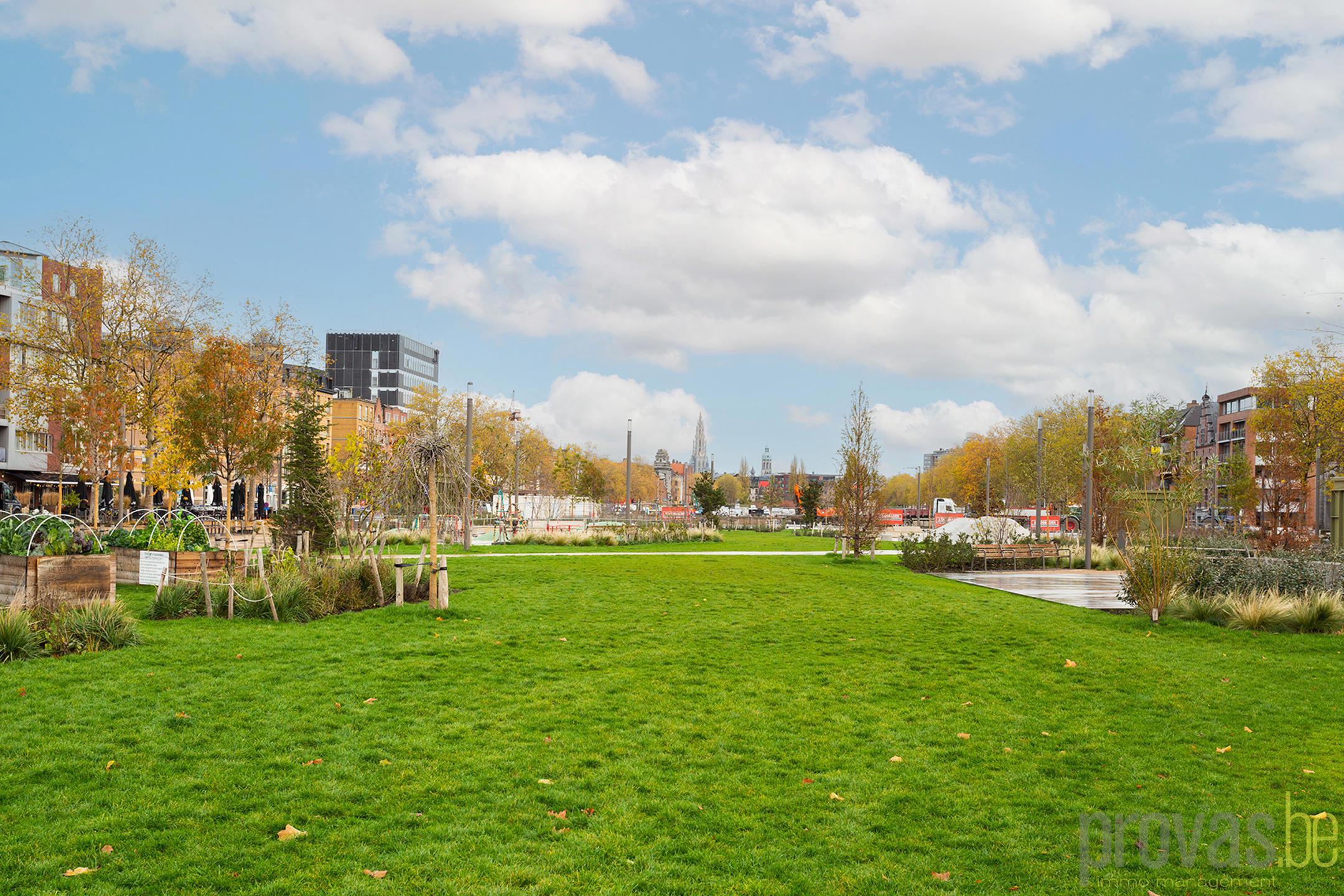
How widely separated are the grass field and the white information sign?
2.43 meters

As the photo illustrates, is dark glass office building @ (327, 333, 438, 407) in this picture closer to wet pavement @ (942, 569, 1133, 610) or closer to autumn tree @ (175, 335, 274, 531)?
autumn tree @ (175, 335, 274, 531)

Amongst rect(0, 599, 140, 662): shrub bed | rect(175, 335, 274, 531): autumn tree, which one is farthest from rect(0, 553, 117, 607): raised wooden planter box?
rect(175, 335, 274, 531): autumn tree

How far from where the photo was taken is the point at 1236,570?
54.9 ft

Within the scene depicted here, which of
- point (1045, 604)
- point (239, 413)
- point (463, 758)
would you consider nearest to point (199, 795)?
point (463, 758)

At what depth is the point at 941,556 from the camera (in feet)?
86.3

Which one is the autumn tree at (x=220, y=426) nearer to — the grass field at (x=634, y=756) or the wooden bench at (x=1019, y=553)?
the grass field at (x=634, y=756)

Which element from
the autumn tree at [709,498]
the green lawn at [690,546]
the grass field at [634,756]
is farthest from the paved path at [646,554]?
the autumn tree at [709,498]

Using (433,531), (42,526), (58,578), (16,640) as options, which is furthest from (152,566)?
(16,640)

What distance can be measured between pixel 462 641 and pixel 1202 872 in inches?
349

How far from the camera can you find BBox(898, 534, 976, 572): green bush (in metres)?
26.3

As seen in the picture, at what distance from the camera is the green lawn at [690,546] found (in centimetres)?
2983

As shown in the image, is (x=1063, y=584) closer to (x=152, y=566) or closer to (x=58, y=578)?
(x=152, y=566)

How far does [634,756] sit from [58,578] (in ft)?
32.0

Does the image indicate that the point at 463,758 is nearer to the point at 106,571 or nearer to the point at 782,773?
the point at 782,773
